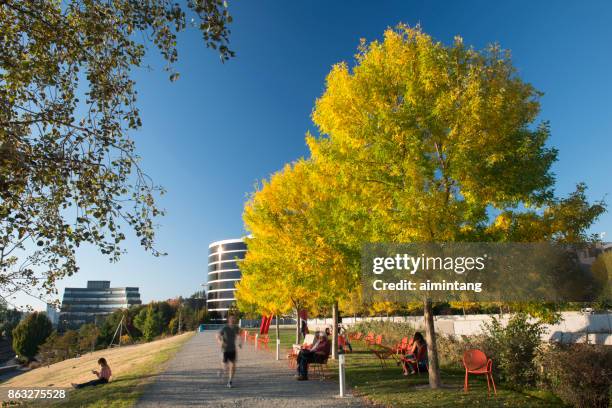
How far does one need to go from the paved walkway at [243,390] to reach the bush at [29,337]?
72148 mm

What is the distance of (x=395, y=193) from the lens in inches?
379

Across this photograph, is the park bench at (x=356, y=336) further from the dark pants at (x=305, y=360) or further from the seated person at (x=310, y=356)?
the dark pants at (x=305, y=360)

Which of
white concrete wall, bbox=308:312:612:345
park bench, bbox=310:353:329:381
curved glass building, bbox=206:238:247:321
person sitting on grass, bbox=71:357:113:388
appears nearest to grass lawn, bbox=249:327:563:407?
park bench, bbox=310:353:329:381

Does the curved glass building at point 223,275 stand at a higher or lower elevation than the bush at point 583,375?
higher

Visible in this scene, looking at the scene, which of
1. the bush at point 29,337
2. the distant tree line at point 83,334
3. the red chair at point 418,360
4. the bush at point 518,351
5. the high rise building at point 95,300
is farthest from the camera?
the high rise building at point 95,300

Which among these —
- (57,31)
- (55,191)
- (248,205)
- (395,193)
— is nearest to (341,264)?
(395,193)

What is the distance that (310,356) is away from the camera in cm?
1295

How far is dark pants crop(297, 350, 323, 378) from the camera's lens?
42.1 ft

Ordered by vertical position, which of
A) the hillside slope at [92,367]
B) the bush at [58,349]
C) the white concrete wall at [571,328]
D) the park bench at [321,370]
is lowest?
the bush at [58,349]

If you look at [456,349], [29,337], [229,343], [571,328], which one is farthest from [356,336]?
[29,337]

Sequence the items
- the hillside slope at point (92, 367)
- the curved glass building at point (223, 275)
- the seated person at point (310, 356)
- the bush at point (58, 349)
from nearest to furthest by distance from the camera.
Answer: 1. the seated person at point (310, 356)
2. the hillside slope at point (92, 367)
3. the bush at point (58, 349)
4. the curved glass building at point (223, 275)

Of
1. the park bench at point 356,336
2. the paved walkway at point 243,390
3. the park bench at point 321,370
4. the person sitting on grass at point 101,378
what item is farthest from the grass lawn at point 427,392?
the park bench at point 356,336

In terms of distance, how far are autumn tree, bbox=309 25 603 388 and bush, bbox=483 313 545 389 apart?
235 cm

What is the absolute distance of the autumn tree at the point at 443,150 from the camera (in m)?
9.58
